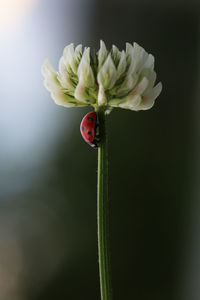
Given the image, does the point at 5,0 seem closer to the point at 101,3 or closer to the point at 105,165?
the point at 101,3

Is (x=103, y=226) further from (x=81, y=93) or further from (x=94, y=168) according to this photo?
(x=94, y=168)

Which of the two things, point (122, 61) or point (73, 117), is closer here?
point (122, 61)

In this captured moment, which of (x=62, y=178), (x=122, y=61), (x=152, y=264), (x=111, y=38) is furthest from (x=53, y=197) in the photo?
(x=122, y=61)

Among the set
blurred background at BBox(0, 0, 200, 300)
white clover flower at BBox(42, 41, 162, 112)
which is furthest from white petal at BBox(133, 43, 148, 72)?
blurred background at BBox(0, 0, 200, 300)

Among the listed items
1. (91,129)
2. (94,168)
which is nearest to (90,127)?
(91,129)

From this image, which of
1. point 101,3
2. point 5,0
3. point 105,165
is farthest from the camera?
point 101,3

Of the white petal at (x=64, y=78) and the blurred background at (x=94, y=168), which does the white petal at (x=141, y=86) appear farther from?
the blurred background at (x=94, y=168)
